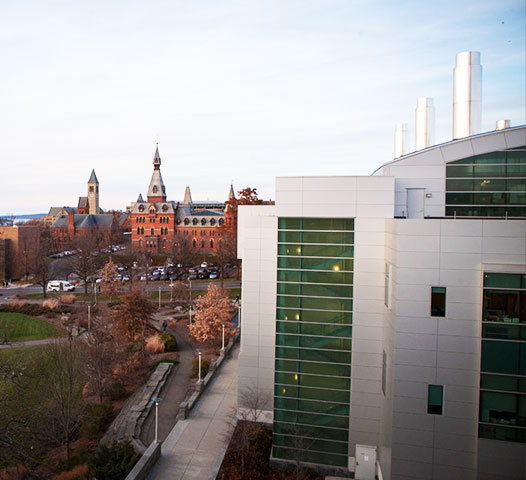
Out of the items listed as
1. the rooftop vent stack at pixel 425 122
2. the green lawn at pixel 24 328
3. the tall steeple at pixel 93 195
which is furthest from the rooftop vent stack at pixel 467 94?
the tall steeple at pixel 93 195

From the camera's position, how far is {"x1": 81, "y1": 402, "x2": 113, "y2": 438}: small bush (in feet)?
66.0

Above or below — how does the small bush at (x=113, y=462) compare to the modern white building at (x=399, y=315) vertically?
below

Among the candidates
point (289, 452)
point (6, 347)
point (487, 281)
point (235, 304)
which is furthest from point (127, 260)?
point (487, 281)

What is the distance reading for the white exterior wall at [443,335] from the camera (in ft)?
43.1

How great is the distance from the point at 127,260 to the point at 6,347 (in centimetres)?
4167

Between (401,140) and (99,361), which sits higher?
(401,140)

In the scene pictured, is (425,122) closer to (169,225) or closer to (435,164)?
(435,164)

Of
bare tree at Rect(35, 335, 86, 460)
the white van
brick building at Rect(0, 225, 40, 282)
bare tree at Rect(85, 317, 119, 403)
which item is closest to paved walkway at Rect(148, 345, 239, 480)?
bare tree at Rect(35, 335, 86, 460)

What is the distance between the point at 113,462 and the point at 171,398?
8.27m

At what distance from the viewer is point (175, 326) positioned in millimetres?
39250

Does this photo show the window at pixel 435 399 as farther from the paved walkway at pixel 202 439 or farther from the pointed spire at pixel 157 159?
the pointed spire at pixel 157 159

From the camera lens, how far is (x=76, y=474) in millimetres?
16141

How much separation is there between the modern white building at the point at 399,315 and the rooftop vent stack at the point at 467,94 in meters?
1.58

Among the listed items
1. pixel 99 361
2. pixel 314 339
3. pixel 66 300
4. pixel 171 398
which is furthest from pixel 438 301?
pixel 66 300
